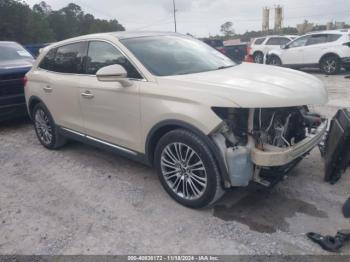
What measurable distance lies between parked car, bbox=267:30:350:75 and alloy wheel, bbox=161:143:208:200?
11.3 m

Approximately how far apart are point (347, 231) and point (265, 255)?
74 centimetres

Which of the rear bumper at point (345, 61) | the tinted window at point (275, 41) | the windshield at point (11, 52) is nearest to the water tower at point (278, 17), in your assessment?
the tinted window at point (275, 41)

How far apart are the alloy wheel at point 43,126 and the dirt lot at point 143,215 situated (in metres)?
0.80

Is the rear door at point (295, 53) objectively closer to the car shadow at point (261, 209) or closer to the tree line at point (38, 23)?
the car shadow at point (261, 209)

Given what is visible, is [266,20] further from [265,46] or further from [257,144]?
[257,144]

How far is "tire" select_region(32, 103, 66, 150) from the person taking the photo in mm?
5313

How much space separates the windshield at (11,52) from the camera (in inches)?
293

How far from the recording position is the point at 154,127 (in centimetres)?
357

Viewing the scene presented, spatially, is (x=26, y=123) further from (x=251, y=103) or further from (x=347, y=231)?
(x=347, y=231)

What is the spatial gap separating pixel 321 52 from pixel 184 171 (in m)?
11.8

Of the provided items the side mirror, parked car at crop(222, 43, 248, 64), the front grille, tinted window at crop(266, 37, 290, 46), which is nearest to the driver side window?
tinted window at crop(266, 37, 290, 46)

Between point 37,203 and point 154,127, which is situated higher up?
point 154,127

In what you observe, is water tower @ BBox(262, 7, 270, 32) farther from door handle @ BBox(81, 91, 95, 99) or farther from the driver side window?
door handle @ BBox(81, 91, 95, 99)

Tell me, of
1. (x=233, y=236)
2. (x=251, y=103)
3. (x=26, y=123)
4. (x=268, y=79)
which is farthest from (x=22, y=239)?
(x=26, y=123)
